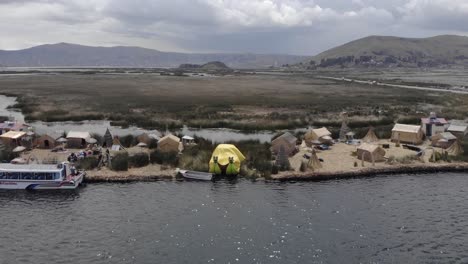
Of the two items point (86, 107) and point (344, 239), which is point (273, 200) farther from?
point (86, 107)

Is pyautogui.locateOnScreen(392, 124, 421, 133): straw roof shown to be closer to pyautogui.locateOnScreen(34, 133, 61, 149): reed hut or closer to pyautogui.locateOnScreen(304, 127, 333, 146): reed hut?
pyautogui.locateOnScreen(304, 127, 333, 146): reed hut

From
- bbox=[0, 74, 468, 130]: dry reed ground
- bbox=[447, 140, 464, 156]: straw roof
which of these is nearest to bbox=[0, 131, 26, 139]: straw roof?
bbox=[0, 74, 468, 130]: dry reed ground

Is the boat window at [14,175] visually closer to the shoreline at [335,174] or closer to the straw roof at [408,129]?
the shoreline at [335,174]

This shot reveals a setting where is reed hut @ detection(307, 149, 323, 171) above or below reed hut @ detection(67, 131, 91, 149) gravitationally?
below

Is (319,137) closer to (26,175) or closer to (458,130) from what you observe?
(458,130)

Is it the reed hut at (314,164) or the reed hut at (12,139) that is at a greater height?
the reed hut at (12,139)

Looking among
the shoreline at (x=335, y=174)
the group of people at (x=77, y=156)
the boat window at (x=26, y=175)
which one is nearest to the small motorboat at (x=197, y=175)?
the shoreline at (x=335, y=174)
